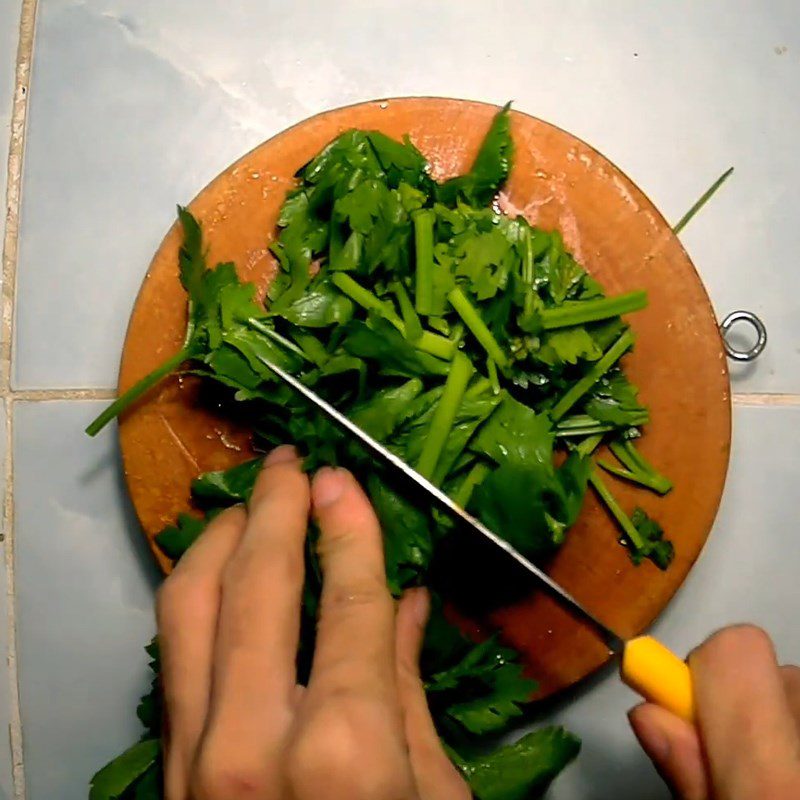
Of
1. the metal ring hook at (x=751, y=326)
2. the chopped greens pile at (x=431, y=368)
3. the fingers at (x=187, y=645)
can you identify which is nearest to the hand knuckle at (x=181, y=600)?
the fingers at (x=187, y=645)

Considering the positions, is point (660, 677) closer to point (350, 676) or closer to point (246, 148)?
point (350, 676)

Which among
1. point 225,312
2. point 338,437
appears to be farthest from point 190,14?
point 338,437

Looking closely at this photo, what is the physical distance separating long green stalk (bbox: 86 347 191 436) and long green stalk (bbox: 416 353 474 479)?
250mm

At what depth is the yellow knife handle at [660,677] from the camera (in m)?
0.70

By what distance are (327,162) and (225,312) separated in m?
0.19

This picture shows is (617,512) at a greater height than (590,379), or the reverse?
(590,379)

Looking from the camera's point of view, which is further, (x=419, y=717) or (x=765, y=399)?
(x=765, y=399)

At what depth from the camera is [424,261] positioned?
863mm

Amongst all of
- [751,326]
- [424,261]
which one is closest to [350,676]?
[424,261]

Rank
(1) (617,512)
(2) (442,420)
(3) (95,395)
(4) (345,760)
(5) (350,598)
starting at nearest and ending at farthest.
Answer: (4) (345,760), (5) (350,598), (2) (442,420), (1) (617,512), (3) (95,395)

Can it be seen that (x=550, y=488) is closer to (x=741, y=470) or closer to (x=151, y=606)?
(x=741, y=470)

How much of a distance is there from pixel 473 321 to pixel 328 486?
0.21m

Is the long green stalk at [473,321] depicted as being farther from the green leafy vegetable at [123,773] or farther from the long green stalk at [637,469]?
the green leafy vegetable at [123,773]

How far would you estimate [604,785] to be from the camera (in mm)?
1083
